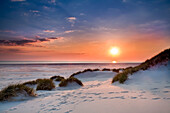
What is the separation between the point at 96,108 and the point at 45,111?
1759 mm

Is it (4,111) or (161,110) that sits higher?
(161,110)

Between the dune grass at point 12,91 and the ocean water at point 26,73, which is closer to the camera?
the dune grass at point 12,91

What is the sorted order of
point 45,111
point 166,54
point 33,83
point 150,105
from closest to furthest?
point 150,105
point 45,111
point 166,54
point 33,83

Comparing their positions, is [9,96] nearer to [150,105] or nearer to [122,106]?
[122,106]

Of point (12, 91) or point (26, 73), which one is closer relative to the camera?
point (12, 91)

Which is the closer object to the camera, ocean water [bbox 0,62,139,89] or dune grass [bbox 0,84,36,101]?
dune grass [bbox 0,84,36,101]

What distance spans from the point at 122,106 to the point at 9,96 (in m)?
5.12

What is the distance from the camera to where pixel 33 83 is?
1128 cm

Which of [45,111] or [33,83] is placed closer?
[45,111]

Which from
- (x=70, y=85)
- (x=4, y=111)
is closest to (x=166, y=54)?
(x=70, y=85)

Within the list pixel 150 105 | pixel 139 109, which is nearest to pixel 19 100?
pixel 139 109

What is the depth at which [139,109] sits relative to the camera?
11.2ft

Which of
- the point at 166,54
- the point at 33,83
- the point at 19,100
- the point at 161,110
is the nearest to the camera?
the point at 161,110

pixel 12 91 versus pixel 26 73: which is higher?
pixel 12 91
